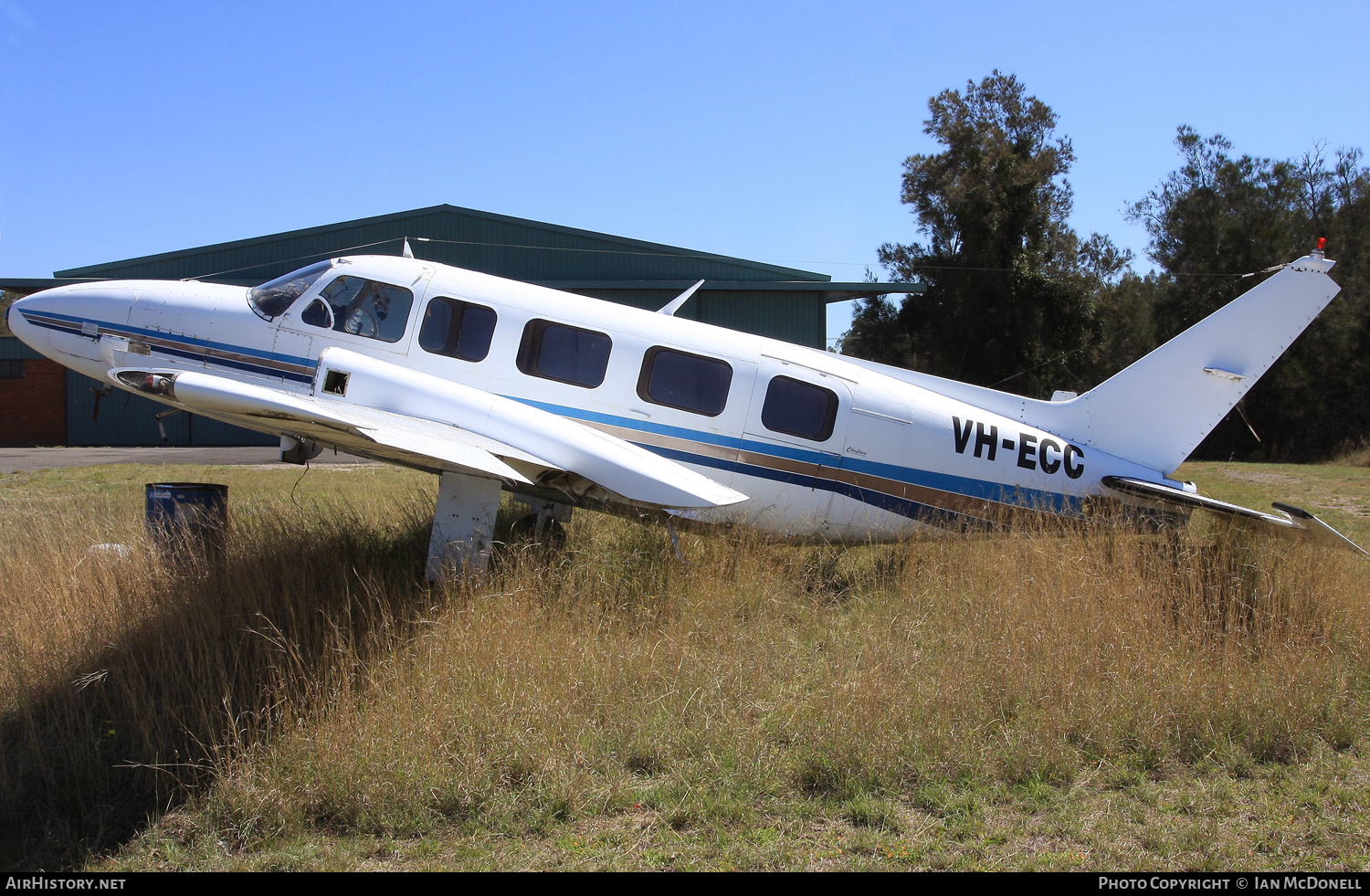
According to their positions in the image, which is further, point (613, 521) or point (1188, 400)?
point (613, 521)

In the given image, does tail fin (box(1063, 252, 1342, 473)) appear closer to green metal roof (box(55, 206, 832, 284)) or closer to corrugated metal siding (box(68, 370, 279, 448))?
green metal roof (box(55, 206, 832, 284))

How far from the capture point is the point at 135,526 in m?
8.53

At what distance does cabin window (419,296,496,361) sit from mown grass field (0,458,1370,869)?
2255 mm

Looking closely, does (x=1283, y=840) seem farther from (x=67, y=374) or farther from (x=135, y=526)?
(x=67, y=374)

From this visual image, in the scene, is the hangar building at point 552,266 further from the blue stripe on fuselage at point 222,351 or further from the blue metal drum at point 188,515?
the blue metal drum at point 188,515

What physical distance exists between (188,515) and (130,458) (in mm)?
20176

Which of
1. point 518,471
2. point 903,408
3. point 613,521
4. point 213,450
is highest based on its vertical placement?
point 903,408

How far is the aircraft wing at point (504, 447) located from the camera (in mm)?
6930

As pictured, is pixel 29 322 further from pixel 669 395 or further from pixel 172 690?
pixel 669 395

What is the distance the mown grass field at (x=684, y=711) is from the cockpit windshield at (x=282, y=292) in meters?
2.37

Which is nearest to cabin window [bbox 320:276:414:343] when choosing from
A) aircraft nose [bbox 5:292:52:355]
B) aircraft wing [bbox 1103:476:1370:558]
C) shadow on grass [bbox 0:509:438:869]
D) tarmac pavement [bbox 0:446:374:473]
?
shadow on grass [bbox 0:509:438:869]

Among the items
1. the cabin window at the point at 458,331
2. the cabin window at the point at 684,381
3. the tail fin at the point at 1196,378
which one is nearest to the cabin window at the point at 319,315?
the cabin window at the point at 458,331
